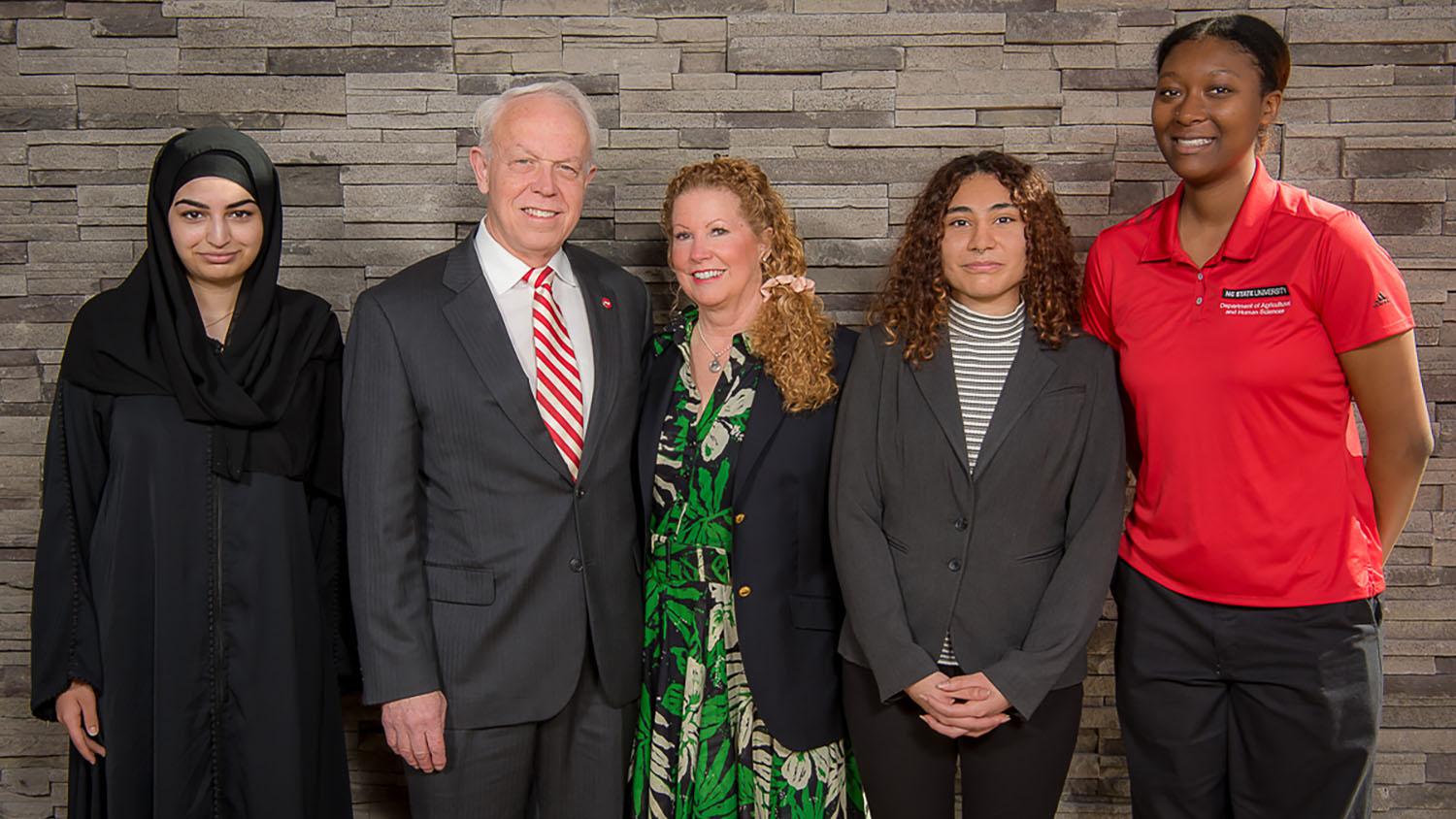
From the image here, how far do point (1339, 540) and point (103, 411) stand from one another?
2459mm

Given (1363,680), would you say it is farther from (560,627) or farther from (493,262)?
(493,262)

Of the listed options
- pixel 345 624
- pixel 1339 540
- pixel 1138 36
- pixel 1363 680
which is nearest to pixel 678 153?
pixel 1138 36

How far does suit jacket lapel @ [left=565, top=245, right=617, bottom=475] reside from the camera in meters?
1.80

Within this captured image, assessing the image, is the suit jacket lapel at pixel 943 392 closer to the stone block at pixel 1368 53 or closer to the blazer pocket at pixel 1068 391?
the blazer pocket at pixel 1068 391

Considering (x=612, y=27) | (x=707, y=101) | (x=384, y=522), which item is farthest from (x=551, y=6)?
(x=384, y=522)

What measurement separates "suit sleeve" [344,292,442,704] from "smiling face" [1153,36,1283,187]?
1594 millimetres

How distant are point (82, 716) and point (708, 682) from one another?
129cm

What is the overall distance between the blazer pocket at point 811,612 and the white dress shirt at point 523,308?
560 mm

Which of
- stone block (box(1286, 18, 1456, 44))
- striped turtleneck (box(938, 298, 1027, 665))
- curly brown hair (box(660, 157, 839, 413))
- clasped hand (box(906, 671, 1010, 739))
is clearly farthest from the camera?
stone block (box(1286, 18, 1456, 44))

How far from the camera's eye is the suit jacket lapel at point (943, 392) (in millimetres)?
1713

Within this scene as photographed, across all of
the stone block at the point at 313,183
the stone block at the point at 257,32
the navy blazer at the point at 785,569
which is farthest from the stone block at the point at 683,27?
the navy blazer at the point at 785,569

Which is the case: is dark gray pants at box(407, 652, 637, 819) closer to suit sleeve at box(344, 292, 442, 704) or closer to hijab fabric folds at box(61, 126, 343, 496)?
suit sleeve at box(344, 292, 442, 704)

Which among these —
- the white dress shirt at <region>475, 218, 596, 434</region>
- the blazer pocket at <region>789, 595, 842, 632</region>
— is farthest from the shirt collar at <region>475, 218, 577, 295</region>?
the blazer pocket at <region>789, 595, 842, 632</region>

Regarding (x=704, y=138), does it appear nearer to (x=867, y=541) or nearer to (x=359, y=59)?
(x=359, y=59)
